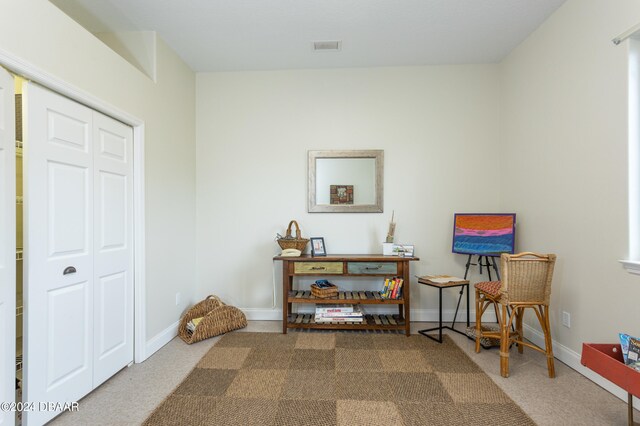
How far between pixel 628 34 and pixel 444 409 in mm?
2598

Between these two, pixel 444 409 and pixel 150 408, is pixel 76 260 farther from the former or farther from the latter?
pixel 444 409

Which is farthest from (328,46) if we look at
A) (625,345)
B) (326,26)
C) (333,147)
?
(625,345)

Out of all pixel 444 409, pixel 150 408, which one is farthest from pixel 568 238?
pixel 150 408

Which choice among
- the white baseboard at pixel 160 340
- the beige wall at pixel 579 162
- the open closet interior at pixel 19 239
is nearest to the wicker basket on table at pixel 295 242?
the white baseboard at pixel 160 340

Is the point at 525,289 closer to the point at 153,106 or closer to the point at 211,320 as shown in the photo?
the point at 211,320

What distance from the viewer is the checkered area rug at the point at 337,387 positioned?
1.79 metres

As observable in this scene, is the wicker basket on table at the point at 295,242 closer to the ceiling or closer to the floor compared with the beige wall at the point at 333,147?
closer to the floor

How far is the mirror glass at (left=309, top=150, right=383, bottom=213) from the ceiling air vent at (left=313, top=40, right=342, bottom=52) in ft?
3.42

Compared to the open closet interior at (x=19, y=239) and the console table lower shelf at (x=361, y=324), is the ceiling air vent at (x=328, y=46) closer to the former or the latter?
the open closet interior at (x=19, y=239)

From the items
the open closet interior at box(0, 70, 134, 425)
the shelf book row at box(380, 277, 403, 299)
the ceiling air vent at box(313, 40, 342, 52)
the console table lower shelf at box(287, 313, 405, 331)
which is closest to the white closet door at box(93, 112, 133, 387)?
the open closet interior at box(0, 70, 134, 425)

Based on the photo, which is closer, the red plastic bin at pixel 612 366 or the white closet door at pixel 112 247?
the red plastic bin at pixel 612 366

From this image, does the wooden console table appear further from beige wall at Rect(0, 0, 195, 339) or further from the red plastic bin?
the red plastic bin

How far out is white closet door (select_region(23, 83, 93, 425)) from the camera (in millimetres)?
1653

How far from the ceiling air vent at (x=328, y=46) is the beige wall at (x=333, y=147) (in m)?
0.42
